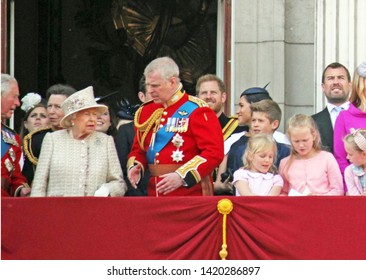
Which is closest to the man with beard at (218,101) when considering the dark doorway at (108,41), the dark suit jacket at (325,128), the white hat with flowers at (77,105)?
the dark suit jacket at (325,128)

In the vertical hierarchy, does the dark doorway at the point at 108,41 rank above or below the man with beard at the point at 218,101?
above

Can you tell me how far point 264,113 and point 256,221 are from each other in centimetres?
129

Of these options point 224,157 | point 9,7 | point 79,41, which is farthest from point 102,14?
point 224,157

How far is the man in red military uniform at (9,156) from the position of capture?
11.5 m

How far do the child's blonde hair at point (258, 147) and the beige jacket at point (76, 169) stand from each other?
3.06 ft

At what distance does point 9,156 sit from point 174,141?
1275 millimetres

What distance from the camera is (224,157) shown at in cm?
1209

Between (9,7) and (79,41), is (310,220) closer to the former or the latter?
(9,7)

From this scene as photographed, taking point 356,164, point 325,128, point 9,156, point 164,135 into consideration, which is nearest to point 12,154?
point 9,156

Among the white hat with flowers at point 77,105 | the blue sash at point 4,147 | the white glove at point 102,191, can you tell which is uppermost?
the white hat with flowers at point 77,105

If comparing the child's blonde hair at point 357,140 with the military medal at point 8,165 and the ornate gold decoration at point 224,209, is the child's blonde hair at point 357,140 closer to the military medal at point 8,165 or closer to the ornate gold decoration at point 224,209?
the ornate gold decoration at point 224,209

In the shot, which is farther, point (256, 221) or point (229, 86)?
point (229, 86)
